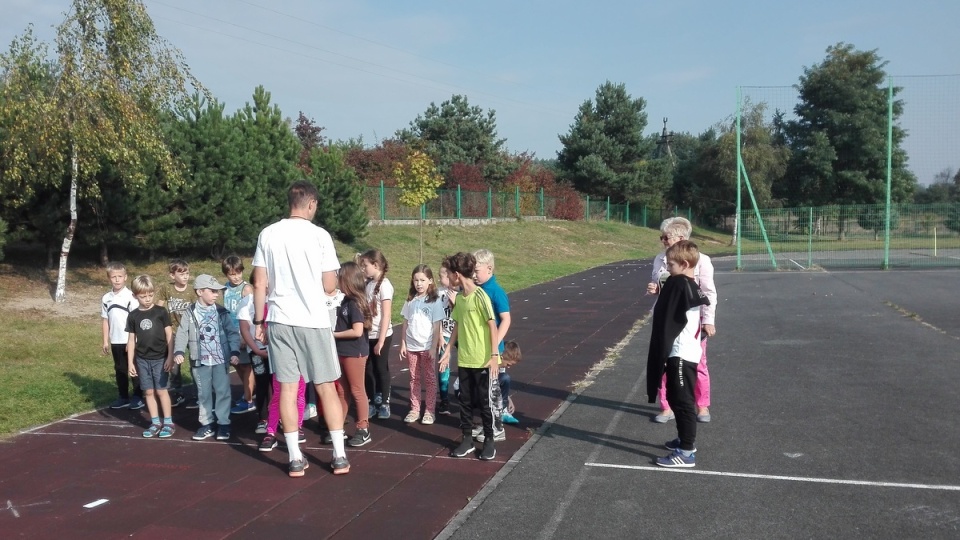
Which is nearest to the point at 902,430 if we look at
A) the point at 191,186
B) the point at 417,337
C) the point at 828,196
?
the point at 417,337

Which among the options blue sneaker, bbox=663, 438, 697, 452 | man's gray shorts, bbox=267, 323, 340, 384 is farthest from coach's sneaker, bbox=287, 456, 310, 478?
blue sneaker, bbox=663, 438, 697, 452

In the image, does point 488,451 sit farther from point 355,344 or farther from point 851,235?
point 851,235

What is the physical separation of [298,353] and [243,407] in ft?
8.28

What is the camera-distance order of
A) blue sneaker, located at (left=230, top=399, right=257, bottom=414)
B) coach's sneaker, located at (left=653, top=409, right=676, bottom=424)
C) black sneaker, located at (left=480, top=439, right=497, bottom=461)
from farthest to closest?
blue sneaker, located at (left=230, top=399, right=257, bottom=414) < coach's sneaker, located at (left=653, top=409, right=676, bottom=424) < black sneaker, located at (left=480, top=439, right=497, bottom=461)

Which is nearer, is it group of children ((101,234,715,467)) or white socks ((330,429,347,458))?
white socks ((330,429,347,458))

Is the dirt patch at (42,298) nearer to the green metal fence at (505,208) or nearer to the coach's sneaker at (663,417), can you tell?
the coach's sneaker at (663,417)

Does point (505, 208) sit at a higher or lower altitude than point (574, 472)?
higher

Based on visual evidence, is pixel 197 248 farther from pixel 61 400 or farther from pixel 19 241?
pixel 61 400

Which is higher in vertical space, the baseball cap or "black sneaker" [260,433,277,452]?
the baseball cap

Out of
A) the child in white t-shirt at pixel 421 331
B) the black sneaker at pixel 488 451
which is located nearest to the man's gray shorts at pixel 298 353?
the black sneaker at pixel 488 451

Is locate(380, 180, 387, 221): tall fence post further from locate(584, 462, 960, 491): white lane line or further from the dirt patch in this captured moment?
locate(584, 462, 960, 491): white lane line

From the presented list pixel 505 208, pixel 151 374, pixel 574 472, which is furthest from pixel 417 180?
pixel 505 208

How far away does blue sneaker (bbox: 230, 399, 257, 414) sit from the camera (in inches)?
293

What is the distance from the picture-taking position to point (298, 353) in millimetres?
5348
